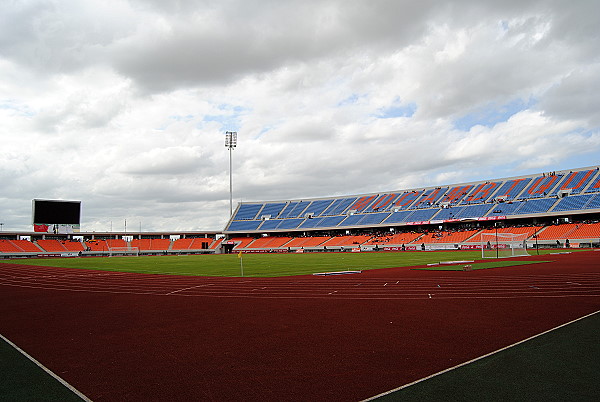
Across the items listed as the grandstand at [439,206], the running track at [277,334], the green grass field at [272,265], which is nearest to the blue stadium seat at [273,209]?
the grandstand at [439,206]

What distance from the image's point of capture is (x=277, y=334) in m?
9.31

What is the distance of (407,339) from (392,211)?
3162 inches

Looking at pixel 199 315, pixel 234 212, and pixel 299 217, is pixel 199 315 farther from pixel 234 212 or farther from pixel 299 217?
pixel 234 212

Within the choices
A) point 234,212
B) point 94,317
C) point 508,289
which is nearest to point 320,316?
point 94,317

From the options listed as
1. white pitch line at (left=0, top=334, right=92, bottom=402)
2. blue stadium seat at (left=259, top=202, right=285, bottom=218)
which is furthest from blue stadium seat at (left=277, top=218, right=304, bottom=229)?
white pitch line at (left=0, top=334, right=92, bottom=402)

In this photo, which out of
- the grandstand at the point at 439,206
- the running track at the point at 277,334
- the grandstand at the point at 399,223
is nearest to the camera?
the running track at the point at 277,334

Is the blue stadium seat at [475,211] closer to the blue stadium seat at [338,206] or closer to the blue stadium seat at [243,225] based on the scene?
the blue stadium seat at [338,206]

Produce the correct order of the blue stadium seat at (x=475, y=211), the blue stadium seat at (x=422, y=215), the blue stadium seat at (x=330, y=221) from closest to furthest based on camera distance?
the blue stadium seat at (x=475, y=211) → the blue stadium seat at (x=422, y=215) → the blue stadium seat at (x=330, y=221)

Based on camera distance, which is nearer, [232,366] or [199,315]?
[232,366]

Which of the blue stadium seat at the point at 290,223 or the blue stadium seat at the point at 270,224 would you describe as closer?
the blue stadium seat at the point at 290,223

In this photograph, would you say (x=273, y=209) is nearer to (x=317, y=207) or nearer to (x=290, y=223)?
(x=290, y=223)

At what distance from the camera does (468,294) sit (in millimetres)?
14555

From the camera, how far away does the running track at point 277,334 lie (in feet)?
20.4

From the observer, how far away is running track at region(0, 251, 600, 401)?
245 inches
